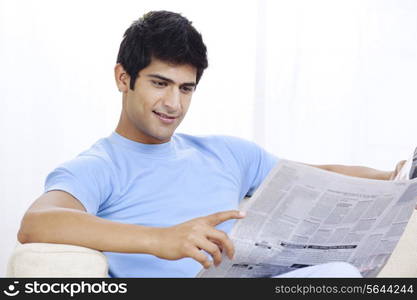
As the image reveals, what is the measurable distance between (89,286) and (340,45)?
213 centimetres

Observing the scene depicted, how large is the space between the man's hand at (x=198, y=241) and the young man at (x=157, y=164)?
22 cm

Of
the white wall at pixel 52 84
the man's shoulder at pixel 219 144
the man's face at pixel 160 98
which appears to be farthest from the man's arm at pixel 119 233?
the white wall at pixel 52 84

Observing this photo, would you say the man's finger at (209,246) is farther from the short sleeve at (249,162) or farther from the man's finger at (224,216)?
the short sleeve at (249,162)

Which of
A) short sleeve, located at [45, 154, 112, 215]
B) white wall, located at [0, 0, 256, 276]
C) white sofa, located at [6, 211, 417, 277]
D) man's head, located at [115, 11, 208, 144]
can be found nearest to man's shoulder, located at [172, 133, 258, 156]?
man's head, located at [115, 11, 208, 144]

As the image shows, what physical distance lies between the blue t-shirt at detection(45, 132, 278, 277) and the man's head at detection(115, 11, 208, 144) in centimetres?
7

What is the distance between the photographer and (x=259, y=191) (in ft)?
4.25

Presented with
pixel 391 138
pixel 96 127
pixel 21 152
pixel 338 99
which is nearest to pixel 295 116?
pixel 338 99

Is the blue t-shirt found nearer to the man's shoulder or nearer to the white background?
the man's shoulder

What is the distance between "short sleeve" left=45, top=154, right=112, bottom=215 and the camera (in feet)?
5.14

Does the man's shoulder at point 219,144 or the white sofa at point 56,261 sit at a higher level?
the man's shoulder at point 219,144

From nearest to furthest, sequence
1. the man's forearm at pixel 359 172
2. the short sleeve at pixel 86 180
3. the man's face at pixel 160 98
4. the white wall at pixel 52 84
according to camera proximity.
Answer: the short sleeve at pixel 86 180
the man's face at pixel 160 98
the man's forearm at pixel 359 172
the white wall at pixel 52 84

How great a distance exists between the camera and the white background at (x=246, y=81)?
9.90 ft

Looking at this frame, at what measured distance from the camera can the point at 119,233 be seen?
4.48 ft

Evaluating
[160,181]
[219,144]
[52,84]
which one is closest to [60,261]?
[160,181]
